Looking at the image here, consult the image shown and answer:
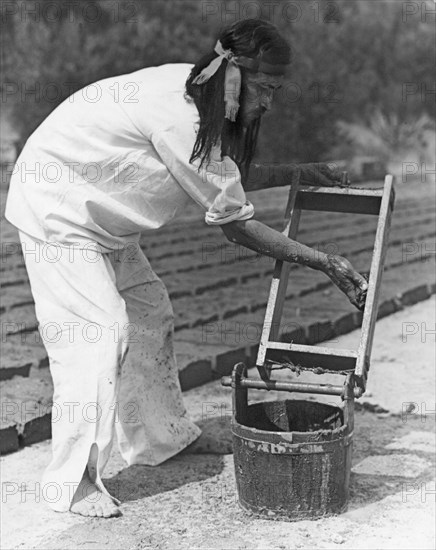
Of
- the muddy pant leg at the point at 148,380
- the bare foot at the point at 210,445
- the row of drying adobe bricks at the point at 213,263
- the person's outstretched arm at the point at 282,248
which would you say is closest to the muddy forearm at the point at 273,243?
the person's outstretched arm at the point at 282,248

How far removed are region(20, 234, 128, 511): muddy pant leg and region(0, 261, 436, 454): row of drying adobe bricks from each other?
804mm

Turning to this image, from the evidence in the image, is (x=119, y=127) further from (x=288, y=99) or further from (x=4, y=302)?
(x=288, y=99)

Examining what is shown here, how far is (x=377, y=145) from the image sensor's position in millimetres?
25484

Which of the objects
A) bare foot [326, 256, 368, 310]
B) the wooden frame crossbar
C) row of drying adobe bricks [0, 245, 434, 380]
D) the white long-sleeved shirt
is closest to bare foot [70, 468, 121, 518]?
the wooden frame crossbar

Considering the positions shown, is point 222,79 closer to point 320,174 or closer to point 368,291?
point 320,174

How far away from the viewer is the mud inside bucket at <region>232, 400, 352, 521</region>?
11.4 ft

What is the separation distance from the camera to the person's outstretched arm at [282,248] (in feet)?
11.4

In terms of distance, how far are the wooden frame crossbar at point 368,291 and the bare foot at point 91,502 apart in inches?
28.2

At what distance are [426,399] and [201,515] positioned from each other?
184cm

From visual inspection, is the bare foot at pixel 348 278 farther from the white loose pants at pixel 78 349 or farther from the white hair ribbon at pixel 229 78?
the white loose pants at pixel 78 349

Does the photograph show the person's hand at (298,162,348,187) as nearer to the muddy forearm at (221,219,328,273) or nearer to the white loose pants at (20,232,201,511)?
the muddy forearm at (221,219,328,273)

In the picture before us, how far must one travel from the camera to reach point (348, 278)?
357 cm

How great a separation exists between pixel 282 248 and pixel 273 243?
1.4 inches

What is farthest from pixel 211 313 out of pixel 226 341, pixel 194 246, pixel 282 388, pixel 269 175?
pixel 282 388
